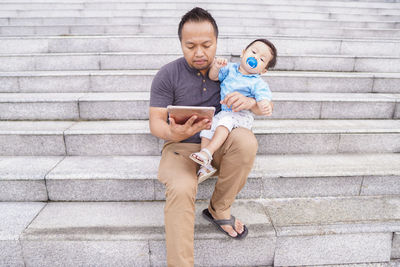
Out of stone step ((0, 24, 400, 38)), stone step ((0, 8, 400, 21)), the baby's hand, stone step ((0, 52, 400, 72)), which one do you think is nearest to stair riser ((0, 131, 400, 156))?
the baby's hand

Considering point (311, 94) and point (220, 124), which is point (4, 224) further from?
point (311, 94)

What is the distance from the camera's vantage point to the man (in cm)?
172

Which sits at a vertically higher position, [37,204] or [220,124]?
[220,124]

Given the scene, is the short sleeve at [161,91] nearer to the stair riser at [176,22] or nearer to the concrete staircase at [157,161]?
the concrete staircase at [157,161]

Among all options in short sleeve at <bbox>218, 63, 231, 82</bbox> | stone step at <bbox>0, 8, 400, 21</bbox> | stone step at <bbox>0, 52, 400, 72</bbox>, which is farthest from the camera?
stone step at <bbox>0, 8, 400, 21</bbox>

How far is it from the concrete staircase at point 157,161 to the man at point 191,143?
0.33m

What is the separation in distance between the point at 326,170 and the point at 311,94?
50.0 inches

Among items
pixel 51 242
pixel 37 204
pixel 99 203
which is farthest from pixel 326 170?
pixel 37 204

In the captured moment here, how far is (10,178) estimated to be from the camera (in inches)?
90.2

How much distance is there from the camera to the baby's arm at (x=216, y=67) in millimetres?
2061

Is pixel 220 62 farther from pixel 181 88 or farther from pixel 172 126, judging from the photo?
pixel 172 126

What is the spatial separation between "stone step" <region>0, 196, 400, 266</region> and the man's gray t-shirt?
84 centimetres

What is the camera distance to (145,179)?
2305 mm

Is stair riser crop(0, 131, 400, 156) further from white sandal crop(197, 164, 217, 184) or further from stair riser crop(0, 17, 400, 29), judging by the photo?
stair riser crop(0, 17, 400, 29)
